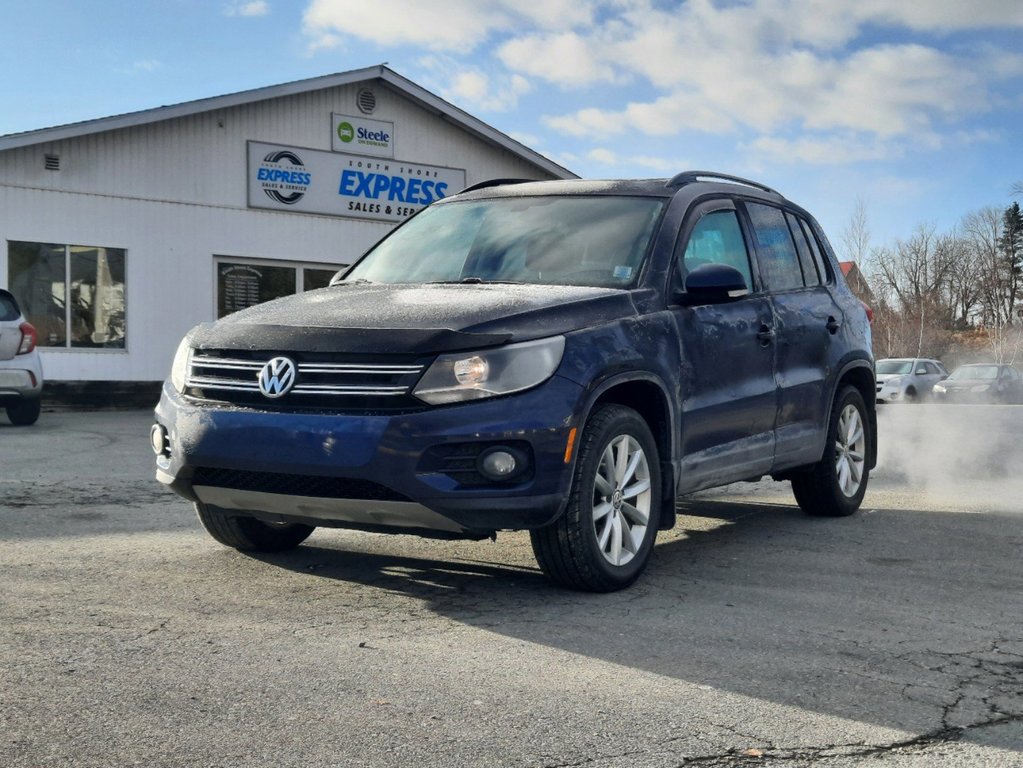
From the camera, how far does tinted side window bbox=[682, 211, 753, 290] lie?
622 centimetres

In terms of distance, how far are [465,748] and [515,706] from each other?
1.34ft

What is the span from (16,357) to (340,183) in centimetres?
882

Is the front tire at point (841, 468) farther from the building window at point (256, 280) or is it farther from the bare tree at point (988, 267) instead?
the bare tree at point (988, 267)

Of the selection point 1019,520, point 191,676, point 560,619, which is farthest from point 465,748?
point 1019,520

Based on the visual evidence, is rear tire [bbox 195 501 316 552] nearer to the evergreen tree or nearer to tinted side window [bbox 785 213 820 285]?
tinted side window [bbox 785 213 820 285]

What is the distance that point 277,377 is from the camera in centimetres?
496

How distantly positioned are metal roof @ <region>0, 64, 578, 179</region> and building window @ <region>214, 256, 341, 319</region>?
2.46 metres

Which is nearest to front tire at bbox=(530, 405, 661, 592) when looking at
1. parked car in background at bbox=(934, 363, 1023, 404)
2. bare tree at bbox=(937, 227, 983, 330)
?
parked car in background at bbox=(934, 363, 1023, 404)

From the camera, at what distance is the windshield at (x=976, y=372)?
120ft

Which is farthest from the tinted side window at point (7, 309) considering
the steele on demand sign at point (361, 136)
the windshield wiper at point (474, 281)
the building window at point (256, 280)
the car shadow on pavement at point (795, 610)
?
the windshield wiper at point (474, 281)

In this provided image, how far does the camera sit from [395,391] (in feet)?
15.7

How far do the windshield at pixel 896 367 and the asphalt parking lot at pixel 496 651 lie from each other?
29.8 metres

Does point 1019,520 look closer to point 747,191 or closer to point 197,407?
point 747,191

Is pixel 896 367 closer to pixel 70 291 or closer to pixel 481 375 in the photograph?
pixel 70 291
